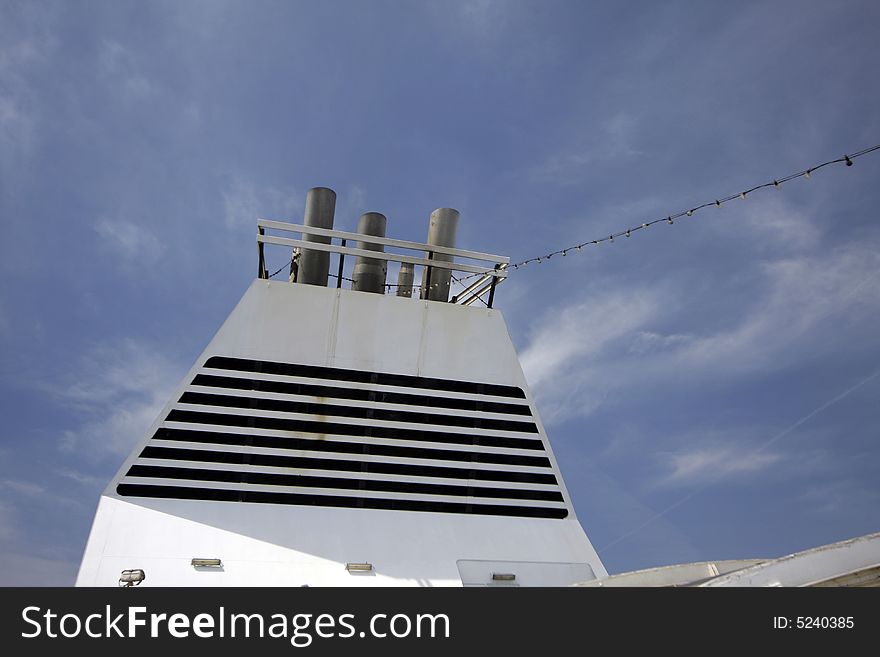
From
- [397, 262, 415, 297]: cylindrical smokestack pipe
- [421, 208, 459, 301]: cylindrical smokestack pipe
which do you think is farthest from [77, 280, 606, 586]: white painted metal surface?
[397, 262, 415, 297]: cylindrical smokestack pipe

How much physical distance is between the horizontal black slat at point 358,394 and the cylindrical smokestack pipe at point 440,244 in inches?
123

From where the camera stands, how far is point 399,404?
14.4m

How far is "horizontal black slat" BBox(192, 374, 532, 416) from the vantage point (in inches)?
538

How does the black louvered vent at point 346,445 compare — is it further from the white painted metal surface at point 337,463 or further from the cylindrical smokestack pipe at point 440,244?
the cylindrical smokestack pipe at point 440,244

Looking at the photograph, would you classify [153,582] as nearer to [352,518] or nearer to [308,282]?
[352,518]

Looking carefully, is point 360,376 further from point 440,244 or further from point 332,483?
point 440,244

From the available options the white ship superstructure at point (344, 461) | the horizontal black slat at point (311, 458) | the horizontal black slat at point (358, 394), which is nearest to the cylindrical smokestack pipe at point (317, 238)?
the white ship superstructure at point (344, 461)

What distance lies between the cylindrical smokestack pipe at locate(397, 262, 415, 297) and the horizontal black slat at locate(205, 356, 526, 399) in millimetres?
3562

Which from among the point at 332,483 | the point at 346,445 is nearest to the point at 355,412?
the point at 346,445

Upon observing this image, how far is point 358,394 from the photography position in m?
14.2

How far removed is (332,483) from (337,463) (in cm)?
42

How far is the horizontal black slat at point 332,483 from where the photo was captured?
41.6ft
